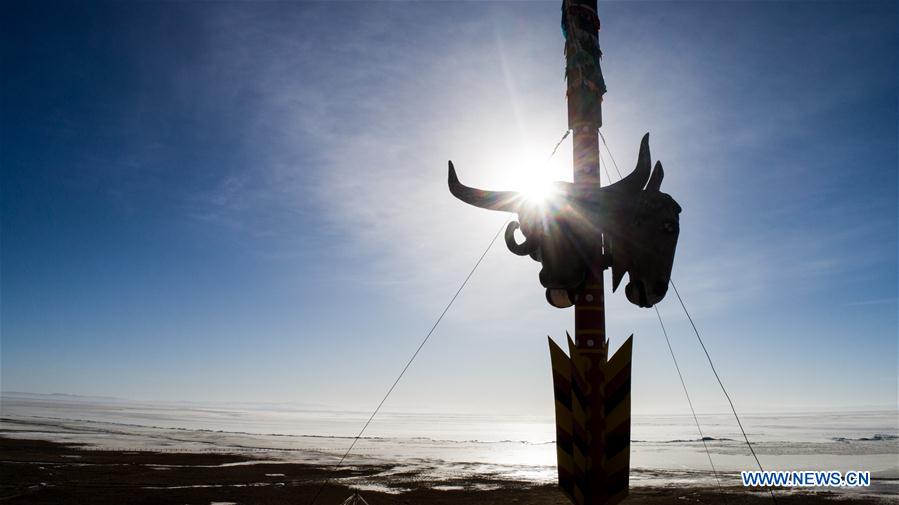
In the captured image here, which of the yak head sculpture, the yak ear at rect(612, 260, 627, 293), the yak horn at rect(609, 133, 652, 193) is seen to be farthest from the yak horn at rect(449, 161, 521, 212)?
the yak ear at rect(612, 260, 627, 293)

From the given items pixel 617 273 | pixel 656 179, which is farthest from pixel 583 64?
pixel 617 273

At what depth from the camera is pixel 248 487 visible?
1542 cm

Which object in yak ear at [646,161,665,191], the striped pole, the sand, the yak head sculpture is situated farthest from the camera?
the sand

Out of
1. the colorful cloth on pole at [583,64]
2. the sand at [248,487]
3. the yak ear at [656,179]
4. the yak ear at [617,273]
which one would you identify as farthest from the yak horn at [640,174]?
the sand at [248,487]

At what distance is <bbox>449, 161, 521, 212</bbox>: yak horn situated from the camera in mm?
6218

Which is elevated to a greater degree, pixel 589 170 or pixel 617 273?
pixel 589 170

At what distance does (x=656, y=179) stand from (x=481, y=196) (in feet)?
7.17

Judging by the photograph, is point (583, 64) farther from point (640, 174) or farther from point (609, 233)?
point (609, 233)

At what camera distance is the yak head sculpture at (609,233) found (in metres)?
5.76

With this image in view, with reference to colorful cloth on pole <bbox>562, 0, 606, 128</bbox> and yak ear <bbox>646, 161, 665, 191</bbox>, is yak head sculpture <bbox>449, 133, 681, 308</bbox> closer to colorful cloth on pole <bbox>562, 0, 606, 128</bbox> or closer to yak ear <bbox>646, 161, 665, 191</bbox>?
yak ear <bbox>646, 161, 665, 191</bbox>

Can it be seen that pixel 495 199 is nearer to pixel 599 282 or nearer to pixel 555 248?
pixel 555 248

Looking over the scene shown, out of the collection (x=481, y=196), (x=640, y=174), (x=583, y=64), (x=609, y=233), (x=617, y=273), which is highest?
(x=583, y=64)

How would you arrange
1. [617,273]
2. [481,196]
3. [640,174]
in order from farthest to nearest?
[481,196]
[617,273]
[640,174]

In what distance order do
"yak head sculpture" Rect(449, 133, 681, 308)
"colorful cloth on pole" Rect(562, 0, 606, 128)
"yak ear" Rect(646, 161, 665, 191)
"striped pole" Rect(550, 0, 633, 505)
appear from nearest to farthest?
"striped pole" Rect(550, 0, 633, 505)
"yak head sculpture" Rect(449, 133, 681, 308)
"yak ear" Rect(646, 161, 665, 191)
"colorful cloth on pole" Rect(562, 0, 606, 128)
